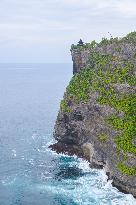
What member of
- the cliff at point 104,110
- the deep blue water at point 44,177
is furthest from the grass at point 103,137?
the deep blue water at point 44,177

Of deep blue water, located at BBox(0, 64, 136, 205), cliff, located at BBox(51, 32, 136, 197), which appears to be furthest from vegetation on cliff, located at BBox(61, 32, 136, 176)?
deep blue water, located at BBox(0, 64, 136, 205)

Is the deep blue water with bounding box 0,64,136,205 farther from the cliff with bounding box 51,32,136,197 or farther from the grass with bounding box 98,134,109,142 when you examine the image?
the grass with bounding box 98,134,109,142

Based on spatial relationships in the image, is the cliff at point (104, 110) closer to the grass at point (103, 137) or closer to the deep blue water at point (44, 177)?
the grass at point (103, 137)

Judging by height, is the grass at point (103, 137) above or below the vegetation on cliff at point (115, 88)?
below

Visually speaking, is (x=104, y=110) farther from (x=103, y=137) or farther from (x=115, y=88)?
(x=103, y=137)

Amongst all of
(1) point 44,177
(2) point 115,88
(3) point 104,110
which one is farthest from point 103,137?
(1) point 44,177

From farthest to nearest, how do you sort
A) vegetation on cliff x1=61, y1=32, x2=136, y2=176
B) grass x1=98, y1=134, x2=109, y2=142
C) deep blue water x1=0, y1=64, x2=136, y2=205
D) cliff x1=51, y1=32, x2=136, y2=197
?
grass x1=98, y1=134, x2=109, y2=142 < vegetation on cliff x1=61, y1=32, x2=136, y2=176 < cliff x1=51, y1=32, x2=136, y2=197 < deep blue water x1=0, y1=64, x2=136, y2=205

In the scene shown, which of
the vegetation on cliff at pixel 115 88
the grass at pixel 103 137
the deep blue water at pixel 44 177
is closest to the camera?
the deep blue water at pixel 44 177

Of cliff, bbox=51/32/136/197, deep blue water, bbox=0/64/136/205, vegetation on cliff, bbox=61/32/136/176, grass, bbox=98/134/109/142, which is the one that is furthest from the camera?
grass, bbox=98/134/109/142
